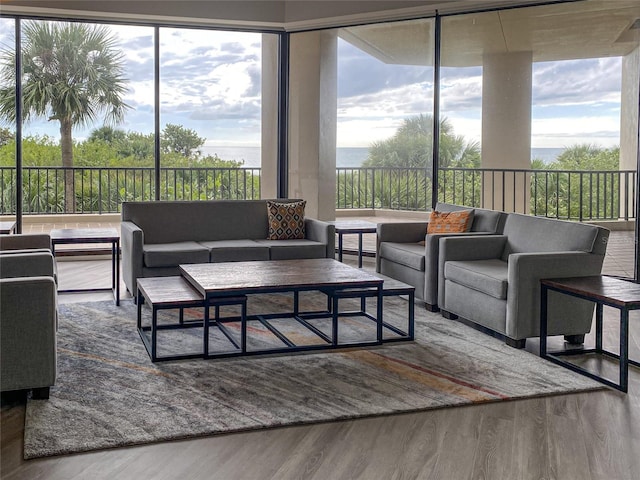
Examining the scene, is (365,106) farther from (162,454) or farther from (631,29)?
(162,454)

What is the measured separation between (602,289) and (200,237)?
146 inches

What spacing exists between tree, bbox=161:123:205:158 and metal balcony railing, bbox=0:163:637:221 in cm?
20

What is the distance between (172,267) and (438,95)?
125 inches

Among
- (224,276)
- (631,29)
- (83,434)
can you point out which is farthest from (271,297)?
(631,29)

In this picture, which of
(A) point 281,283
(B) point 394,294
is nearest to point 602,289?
(B) point 394,294

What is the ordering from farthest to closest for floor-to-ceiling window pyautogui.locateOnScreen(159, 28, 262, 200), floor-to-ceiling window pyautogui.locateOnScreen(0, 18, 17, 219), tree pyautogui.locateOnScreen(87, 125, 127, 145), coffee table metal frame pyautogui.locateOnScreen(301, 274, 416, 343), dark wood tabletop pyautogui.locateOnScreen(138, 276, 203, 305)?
floor-to-ceiling window pyautogui.locateOnScreen(159, 28, 262, 200) → tree pyautogui.locateOnScreen(87, 125, 127, 145) → floor-to-ceiling window pyautogui.locateOnScreen(0, 18, 17, 219) → coffee table metal frame pyautogui.locateOnScreen(301, 274, 416, 343) → dark wood tabletop pyautogui.locateOnScreen(138, 276, 203, 305)

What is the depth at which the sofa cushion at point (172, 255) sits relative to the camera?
5.89 metres

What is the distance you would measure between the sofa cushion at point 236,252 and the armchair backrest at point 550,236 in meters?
2.00

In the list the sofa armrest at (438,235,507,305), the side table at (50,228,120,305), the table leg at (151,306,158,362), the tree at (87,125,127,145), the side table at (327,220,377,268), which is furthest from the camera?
the tree at (87,125,127,145)

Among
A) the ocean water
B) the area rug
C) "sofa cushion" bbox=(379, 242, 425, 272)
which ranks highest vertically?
the ocean water

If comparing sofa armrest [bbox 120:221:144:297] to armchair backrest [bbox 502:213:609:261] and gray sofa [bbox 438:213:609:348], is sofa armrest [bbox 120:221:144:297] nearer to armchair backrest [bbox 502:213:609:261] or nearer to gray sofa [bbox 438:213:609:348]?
gray sofa [bbox 438:213:609:348]

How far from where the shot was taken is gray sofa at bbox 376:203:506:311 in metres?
5.67

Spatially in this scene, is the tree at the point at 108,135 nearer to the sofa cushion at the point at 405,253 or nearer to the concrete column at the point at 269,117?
the concrete column at the point at 269,117

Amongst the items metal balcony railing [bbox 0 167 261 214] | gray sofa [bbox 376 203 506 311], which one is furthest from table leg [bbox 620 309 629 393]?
metal balcony railing [bbox 0 167 261 214]
